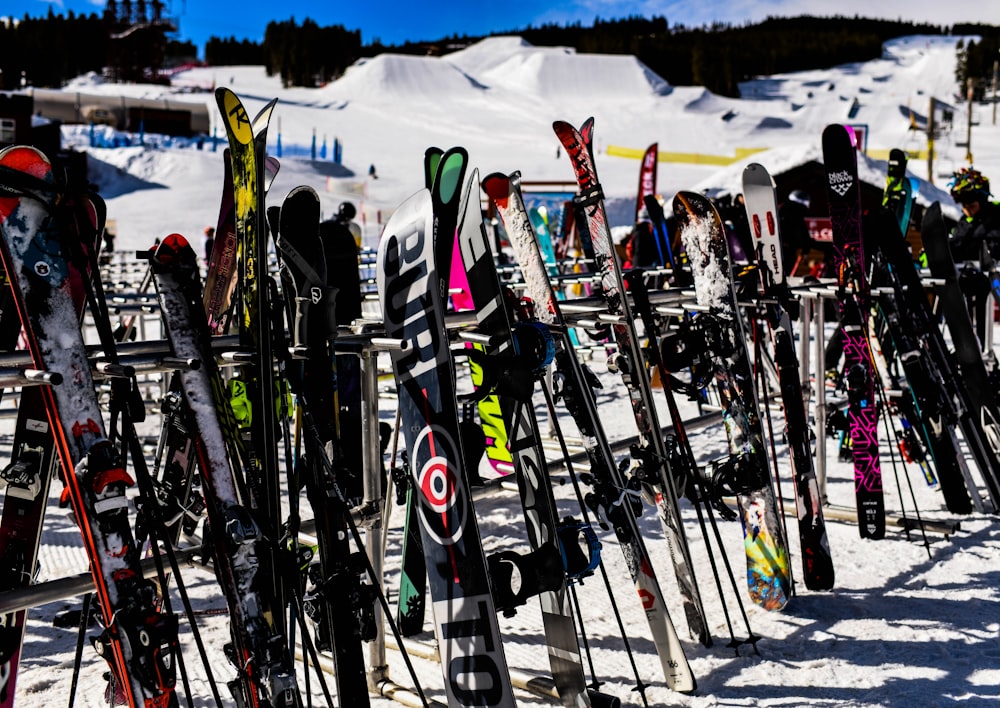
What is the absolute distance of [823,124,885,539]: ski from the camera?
14.0 ft

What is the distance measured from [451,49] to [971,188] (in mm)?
116205

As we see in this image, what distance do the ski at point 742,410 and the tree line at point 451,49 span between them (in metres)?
69.5

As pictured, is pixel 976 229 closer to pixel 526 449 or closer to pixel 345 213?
pixel 345 213

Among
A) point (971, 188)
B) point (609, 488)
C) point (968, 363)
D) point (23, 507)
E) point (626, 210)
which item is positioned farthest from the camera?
point (626, 210)

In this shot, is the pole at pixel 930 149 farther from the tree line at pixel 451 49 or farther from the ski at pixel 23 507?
the tree line at pixel 451 49

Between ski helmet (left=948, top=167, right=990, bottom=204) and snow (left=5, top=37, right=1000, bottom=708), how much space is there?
99.5 inches

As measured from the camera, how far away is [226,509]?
6.69ft

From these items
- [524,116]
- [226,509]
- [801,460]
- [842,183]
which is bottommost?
[801,460]

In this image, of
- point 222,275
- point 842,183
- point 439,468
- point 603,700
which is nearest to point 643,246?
point 842,183

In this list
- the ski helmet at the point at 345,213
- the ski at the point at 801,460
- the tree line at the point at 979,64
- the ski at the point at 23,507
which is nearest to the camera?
the ski at the point at 23,507

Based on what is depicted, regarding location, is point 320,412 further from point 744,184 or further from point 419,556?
point 744,184

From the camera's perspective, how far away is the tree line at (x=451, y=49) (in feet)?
285

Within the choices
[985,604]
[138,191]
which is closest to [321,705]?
[985,604]

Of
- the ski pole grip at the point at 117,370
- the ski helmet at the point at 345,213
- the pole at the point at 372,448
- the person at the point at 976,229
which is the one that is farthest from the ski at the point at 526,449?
the ski helmet at the point at 345,213
